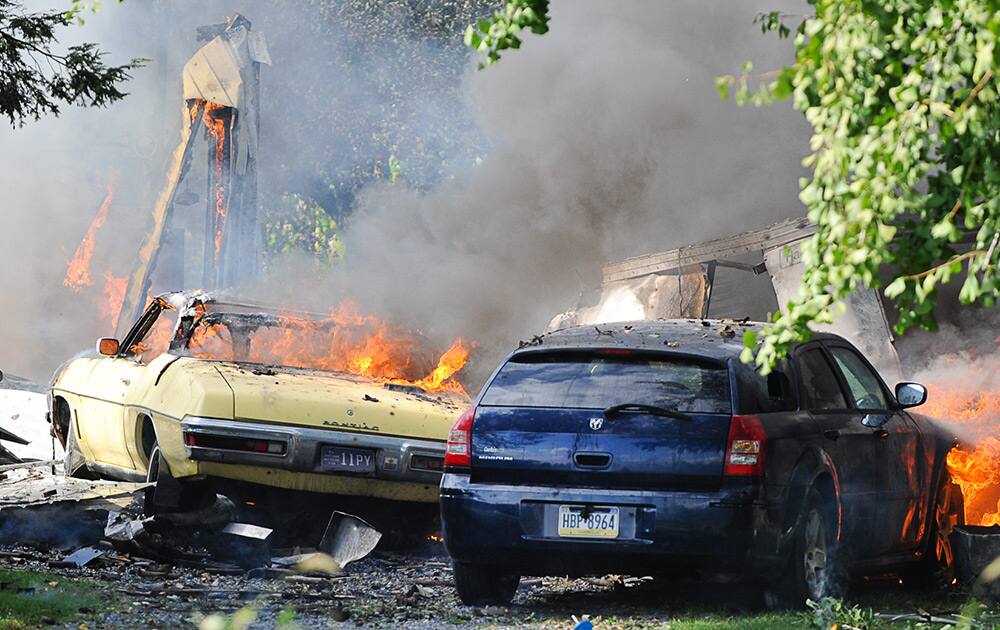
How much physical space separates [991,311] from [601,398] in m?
6.90

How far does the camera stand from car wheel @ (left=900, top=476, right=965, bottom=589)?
314 inches

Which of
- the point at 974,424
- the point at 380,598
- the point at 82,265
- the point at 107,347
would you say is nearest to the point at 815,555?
the point at 380,598

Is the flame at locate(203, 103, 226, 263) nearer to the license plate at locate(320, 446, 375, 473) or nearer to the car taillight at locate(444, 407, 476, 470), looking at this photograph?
the license plate at locate(320, 446, 375, 473)

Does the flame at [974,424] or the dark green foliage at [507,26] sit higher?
the dark green foliage at [507,26]

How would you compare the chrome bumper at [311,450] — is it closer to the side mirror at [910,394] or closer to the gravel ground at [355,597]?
the gravel ground at [355,597]

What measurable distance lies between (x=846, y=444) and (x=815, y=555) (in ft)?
2.11

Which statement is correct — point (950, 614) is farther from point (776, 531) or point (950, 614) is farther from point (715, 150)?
point (715, 150)

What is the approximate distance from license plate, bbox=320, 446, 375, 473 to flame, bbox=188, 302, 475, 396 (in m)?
1.28

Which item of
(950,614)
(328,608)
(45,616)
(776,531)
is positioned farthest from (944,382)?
(45,616)

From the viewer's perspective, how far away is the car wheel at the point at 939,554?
7969 mm

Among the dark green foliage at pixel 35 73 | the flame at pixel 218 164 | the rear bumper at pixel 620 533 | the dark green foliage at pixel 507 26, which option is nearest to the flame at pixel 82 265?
the flame at pixel 218 164

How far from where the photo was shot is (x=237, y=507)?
8.44m

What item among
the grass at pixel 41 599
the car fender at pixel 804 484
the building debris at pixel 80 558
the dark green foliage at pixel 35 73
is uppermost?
the dark green foliage at pixel 35 73

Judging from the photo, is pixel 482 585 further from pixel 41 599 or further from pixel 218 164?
pixel 218 164
